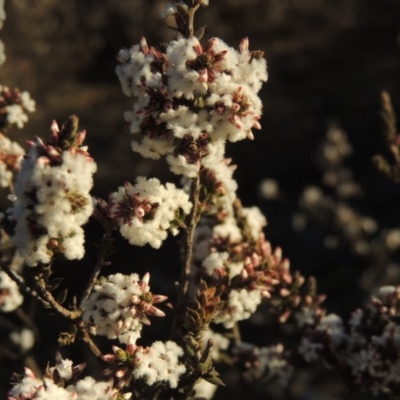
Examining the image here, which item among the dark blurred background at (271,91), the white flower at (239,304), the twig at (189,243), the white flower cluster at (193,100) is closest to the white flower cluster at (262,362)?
the white flower at (239,304)

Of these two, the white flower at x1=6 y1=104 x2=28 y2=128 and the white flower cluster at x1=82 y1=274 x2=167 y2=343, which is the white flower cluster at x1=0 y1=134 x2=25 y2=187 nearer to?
the white flower at x1=6 y1=104 x2=28 y2=128

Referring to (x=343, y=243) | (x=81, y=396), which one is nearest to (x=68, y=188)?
(x=81, y=396)

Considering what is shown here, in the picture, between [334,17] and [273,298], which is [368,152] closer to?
[334,17]

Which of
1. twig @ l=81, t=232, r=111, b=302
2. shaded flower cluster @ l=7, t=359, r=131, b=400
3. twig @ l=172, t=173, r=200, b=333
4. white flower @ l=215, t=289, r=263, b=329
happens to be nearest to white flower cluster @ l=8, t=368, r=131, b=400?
shaded flower cluster @ l=7, t=359, r=131, b=400

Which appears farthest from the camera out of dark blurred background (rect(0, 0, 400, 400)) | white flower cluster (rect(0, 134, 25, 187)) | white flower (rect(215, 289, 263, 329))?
dark blurred background (rect(0, 0, 400, 400))

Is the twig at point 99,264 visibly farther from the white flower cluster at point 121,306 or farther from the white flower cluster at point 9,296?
the white flower cluster at point 9,296

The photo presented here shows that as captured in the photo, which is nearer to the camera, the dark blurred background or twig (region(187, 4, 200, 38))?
twig (region(187, 4, 200, 38))

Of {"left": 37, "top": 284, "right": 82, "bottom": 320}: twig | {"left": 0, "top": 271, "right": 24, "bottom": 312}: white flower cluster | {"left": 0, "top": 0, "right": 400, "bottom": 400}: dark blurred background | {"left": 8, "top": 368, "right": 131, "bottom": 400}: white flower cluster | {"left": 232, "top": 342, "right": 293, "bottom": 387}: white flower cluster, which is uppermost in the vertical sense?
{"left": 0, "top": 0, "right": 400, "bottom": 400}: dark blurred background
